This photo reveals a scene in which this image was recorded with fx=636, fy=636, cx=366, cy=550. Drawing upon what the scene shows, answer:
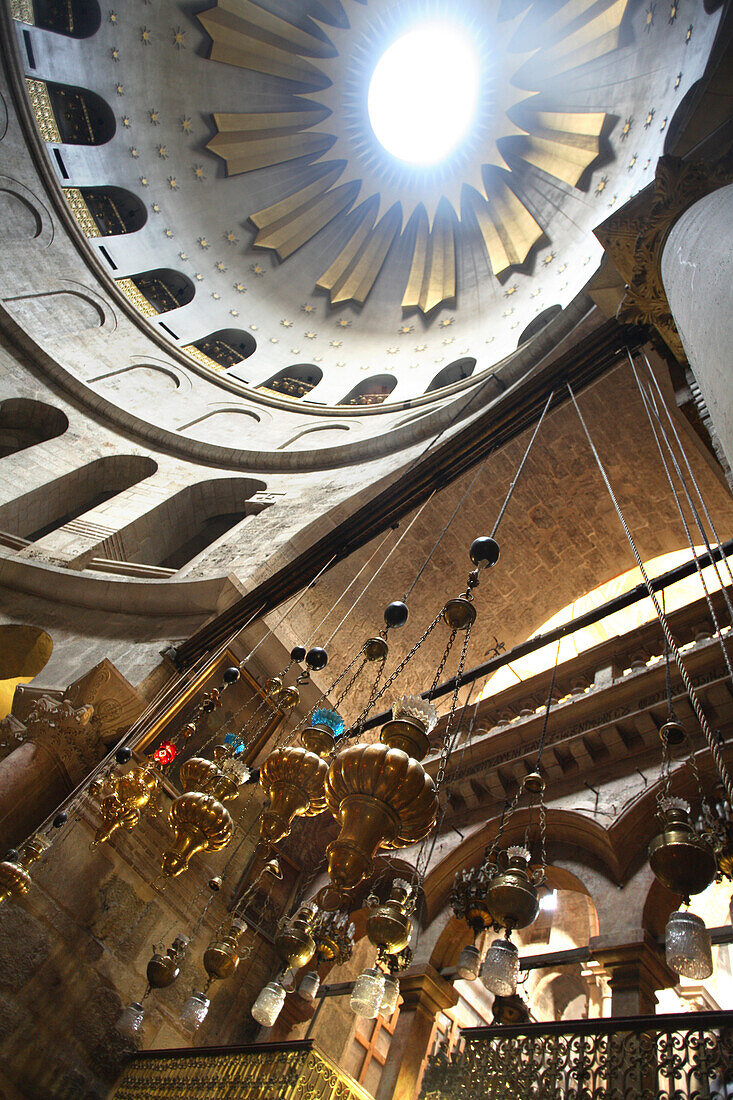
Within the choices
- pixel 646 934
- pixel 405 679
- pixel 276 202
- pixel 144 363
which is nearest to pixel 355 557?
pixel 405 679

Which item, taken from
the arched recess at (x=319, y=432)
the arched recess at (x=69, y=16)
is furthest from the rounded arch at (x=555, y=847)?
the arched recess at (x=69, y=16)

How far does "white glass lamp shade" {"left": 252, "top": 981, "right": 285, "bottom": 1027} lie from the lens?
4109 mm

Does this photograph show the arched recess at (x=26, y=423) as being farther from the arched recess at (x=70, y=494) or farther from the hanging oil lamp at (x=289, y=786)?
the hanging oil lamp at (x=289, y=786)

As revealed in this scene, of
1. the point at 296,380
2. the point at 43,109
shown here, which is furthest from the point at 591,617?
the point at 43,109

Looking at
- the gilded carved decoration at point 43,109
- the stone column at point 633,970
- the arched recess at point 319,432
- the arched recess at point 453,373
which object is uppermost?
the arched recess at point 453,373

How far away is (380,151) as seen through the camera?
18953 millimetres

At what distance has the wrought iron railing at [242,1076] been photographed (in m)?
4.05

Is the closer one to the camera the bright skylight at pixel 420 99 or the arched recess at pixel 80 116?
the arched recess at pixel 80 116

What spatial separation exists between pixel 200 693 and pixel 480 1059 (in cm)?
402

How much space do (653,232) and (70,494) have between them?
8.51 meters

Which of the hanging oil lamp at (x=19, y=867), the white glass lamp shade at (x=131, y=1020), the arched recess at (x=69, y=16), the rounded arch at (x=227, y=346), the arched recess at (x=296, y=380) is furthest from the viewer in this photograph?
the arched recess at (x=296, y=380)

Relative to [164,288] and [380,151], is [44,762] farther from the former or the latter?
[380,151]

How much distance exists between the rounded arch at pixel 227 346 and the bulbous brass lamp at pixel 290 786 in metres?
12.8

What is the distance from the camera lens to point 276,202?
17.6m
